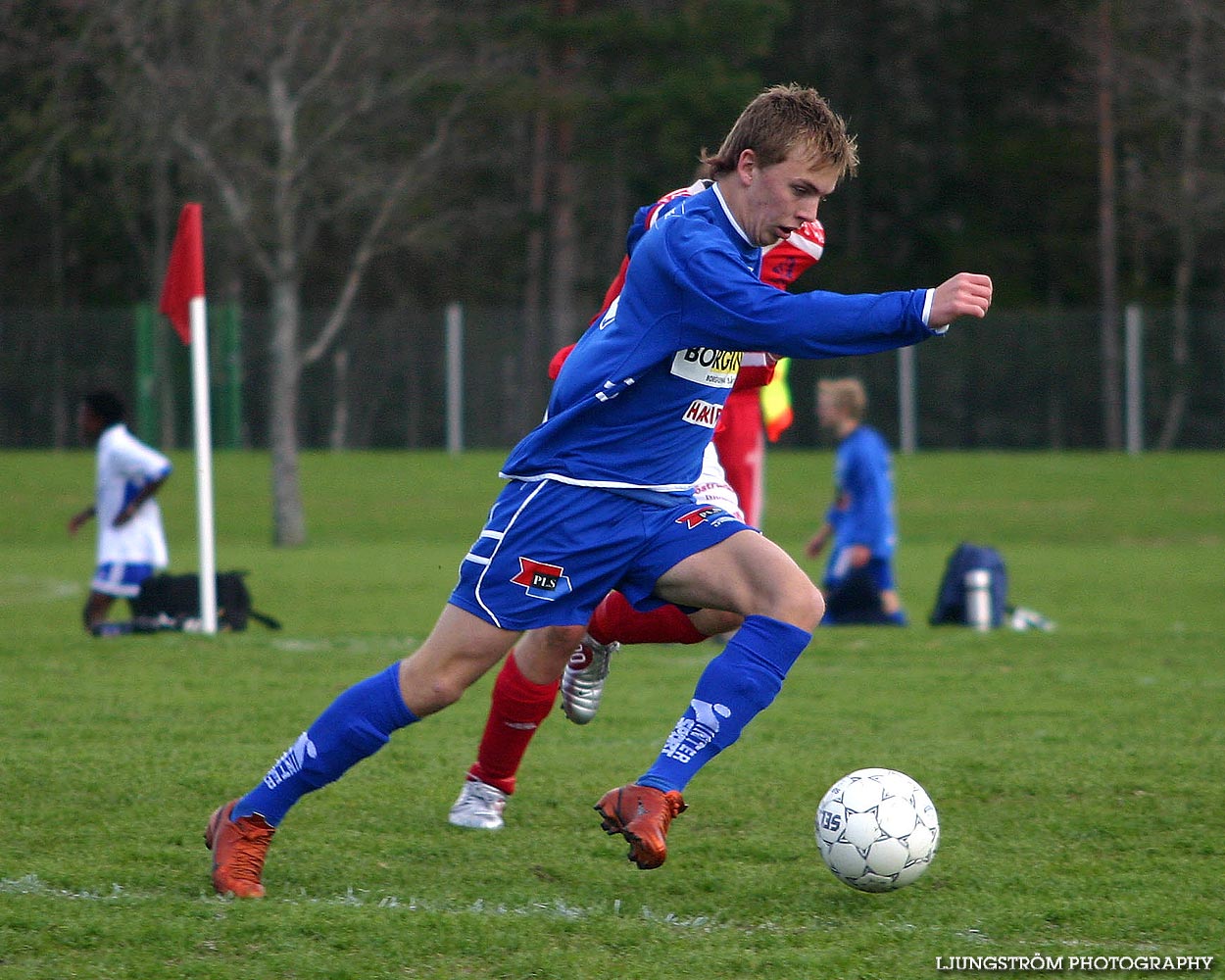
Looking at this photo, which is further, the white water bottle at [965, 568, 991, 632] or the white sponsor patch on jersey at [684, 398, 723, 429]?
the white water bottle at [965, 568, 991, 632]

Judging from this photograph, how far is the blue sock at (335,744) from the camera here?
4168 mm

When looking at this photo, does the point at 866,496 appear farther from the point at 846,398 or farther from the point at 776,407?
the point at 776,407

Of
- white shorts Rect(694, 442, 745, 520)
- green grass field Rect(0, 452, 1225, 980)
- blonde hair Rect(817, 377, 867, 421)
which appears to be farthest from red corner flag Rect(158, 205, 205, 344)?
white shorts Rect(694, 442, 745, 520)

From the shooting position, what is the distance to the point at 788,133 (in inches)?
161

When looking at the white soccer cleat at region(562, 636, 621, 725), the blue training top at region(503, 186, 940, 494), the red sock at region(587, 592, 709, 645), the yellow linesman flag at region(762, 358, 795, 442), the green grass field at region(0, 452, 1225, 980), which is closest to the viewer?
the green grass field at region(0, 452, 1225, 980)

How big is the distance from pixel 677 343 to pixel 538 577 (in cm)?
71

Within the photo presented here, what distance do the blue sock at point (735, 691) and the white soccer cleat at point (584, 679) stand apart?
3.70 ft

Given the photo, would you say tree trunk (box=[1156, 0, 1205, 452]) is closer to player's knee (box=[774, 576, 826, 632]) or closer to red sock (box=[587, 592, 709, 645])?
red sock (box=[587, 592, 709, 645])

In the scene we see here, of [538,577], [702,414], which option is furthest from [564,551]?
[702,414]

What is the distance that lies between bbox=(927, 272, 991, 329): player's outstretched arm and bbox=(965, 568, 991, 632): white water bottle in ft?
24.7

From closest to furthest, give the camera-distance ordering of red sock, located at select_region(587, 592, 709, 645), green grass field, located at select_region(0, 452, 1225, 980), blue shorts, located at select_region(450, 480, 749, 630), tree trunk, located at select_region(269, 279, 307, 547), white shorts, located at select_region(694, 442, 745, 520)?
1. green grass field, located at select_region(0, 452, 1225, 980)
2. blue shorts, located at select_region(450, 480, 749, 630)
3. white shorts, located at select_region(694, 442, 745, 520)
4. red sock, located at select_region(587, 592, 709, 645)
5. tree trunk, located at select_region(269, 279, 307, 547)

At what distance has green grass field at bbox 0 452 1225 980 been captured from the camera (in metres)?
3.77

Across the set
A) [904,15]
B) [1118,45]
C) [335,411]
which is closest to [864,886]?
[335,411]

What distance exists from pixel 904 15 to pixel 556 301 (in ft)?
44.4
